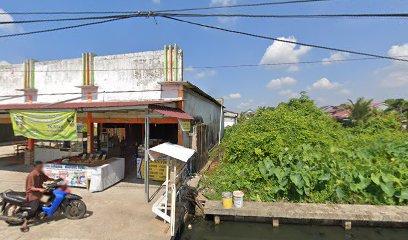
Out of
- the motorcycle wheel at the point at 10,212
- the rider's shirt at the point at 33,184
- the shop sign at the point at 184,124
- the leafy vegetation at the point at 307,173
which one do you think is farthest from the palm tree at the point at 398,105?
the motorcycle wheel at the point at 10,212

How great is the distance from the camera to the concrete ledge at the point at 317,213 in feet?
22.7

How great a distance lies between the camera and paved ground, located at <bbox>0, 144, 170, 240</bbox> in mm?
5633

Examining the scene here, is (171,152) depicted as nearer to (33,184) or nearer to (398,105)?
(33,184)

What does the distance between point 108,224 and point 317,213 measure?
583 centimetres

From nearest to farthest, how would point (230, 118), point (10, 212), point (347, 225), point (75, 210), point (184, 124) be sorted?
point (75, 210), point (10, 212), point (347, 225), point (184, 124), point (230, 118)

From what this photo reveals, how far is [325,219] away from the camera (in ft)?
23.7

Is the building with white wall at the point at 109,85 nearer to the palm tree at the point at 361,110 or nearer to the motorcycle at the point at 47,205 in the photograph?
the motorcycle at the point at 47,205

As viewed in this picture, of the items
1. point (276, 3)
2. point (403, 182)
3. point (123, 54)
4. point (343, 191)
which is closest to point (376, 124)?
point (403, 182)

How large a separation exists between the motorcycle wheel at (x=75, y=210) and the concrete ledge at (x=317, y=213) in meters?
3.44

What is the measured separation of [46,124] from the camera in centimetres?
905

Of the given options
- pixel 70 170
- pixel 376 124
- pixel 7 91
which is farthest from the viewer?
pixel 376 124

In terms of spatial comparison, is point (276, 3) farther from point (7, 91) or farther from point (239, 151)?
point (7, 91)

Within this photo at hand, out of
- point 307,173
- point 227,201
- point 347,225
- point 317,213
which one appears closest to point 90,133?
point 227,201

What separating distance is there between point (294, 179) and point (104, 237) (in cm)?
567
